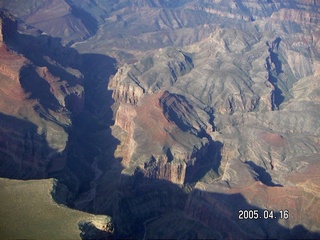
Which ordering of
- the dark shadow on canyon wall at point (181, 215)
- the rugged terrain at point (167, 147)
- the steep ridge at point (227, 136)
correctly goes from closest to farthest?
the dark shadow on canyon wall at point (181, 215), the steep ridge at point (227, 136), the rugged terrain at point (167, 147)

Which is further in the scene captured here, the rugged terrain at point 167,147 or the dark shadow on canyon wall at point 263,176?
the dark shadow on canyon wall at point 263,176

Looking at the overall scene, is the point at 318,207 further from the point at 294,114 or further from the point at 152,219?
the point at 294,114

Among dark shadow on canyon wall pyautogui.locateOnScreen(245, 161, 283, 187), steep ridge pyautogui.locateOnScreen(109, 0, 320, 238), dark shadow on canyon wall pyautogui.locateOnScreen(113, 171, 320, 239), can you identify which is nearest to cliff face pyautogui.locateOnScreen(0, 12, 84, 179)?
steep ridge pyautogui.locateOnScreen(109, 0, 320, 238)

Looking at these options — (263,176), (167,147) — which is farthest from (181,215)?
(263,176)
